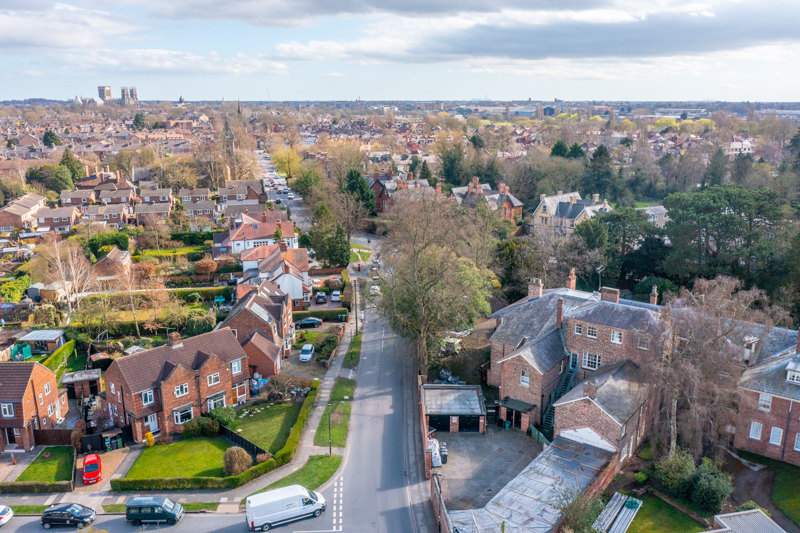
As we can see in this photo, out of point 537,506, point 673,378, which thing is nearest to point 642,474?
point 673,378

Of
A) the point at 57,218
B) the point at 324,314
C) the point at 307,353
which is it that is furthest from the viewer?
the point at 57,218

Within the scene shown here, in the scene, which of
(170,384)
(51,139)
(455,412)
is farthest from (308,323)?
(51,139)

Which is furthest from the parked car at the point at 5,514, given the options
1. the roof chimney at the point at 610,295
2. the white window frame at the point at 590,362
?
the roof chimney at the point at 610,295

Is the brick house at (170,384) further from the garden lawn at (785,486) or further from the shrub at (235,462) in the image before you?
the garden lawn at (785,486)

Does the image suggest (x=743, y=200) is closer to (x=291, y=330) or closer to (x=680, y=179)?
(x=291, y=330)

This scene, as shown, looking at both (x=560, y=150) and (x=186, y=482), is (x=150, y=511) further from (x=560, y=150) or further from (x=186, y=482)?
(x=560, y=150)

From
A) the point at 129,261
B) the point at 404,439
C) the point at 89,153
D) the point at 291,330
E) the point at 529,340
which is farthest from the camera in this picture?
the point at 89,153
